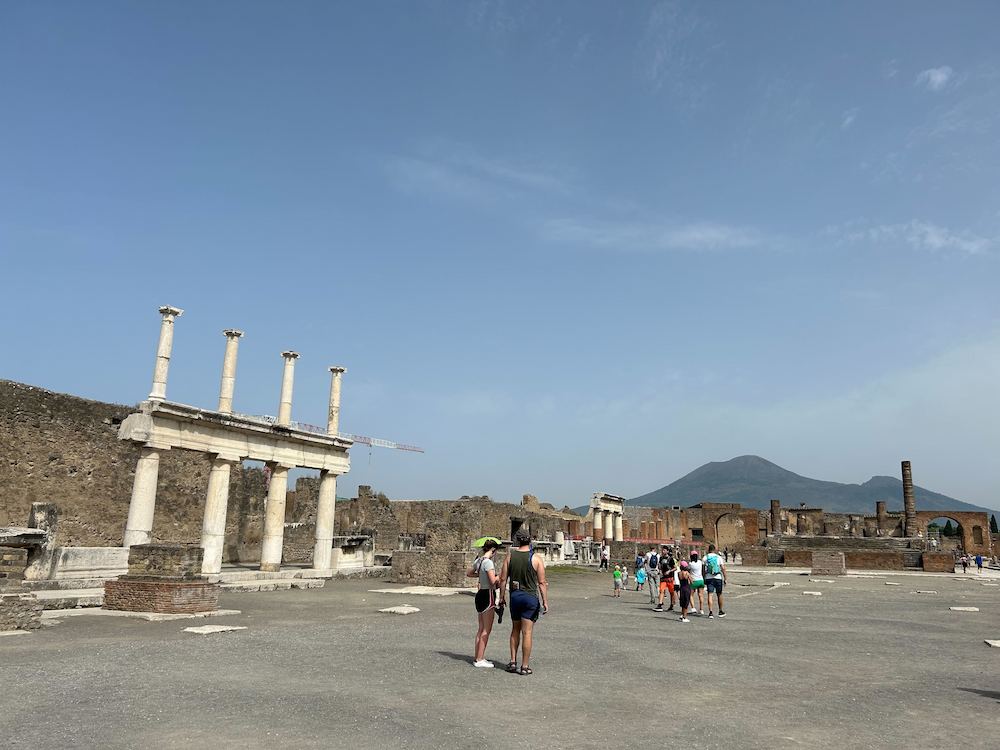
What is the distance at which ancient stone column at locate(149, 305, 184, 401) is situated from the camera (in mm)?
20188

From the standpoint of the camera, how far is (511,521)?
156 ft

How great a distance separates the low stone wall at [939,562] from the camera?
126ft

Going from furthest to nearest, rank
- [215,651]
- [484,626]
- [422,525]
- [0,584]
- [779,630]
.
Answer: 1. [422,525]
2. [779,630]
3. [0,584]
4. [215,651]
5. [484,626]

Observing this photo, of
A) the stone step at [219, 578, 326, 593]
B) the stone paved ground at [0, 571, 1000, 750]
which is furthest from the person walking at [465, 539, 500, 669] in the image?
the stone step at [219, 578, 326, 593]

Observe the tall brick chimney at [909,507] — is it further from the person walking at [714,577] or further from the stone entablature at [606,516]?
the person walking at [714,577]

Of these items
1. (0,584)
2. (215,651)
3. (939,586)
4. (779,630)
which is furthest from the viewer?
(939,586)

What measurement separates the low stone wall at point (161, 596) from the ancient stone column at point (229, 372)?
363 inches

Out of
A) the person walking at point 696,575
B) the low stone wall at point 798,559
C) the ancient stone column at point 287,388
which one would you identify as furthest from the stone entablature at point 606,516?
the person walking at point 696,575

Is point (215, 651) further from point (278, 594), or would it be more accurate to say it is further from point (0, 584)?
point (278, 594)

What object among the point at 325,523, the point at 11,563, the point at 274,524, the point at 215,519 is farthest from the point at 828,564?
the point at 11,563

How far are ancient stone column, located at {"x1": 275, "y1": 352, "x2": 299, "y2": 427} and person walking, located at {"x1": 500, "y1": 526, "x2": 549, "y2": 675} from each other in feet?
58.3

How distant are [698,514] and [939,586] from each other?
54.2m

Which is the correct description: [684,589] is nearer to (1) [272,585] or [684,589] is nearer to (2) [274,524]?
(1) [272,585]

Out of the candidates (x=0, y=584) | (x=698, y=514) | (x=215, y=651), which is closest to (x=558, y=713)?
(x=215, y=651)
